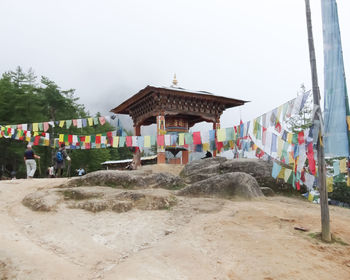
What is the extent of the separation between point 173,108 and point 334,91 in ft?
40.2

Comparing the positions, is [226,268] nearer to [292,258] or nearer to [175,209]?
[292,258]

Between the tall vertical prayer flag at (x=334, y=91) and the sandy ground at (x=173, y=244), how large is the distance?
189 centimetres

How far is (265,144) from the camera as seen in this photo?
9.48m

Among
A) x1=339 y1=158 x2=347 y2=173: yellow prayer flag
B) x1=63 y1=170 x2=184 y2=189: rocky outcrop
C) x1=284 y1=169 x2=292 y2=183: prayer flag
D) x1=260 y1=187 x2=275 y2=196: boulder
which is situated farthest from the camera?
x1=260 y1=187 x2=275 y2=196: boulder

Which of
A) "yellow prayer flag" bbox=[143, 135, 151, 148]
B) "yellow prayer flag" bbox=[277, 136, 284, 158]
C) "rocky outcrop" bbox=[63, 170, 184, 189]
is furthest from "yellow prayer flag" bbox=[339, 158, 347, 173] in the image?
"yellow prayer flag" bbox=[143, 135, 151, 148]

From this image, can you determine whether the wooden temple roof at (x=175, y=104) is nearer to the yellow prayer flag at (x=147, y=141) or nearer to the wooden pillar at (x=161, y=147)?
the wooden pillar at (x=161, y=147)

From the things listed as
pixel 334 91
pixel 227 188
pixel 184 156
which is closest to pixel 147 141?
pixel 184 156

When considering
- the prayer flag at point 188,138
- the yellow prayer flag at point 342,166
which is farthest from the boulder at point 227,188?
the prayer flag at point 188,138

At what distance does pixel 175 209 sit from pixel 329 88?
4.82 metres

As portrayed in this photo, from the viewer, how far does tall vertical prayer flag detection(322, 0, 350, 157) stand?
647 cm

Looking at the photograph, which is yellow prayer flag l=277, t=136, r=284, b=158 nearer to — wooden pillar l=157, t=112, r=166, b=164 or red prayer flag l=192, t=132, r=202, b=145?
red prayer flag l=192, t=132, r=202, b=145

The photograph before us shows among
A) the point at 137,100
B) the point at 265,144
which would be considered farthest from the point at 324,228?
the point at 137,100

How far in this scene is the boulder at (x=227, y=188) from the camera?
8.19 meters

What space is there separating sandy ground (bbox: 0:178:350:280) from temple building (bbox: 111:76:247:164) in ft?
34.3
